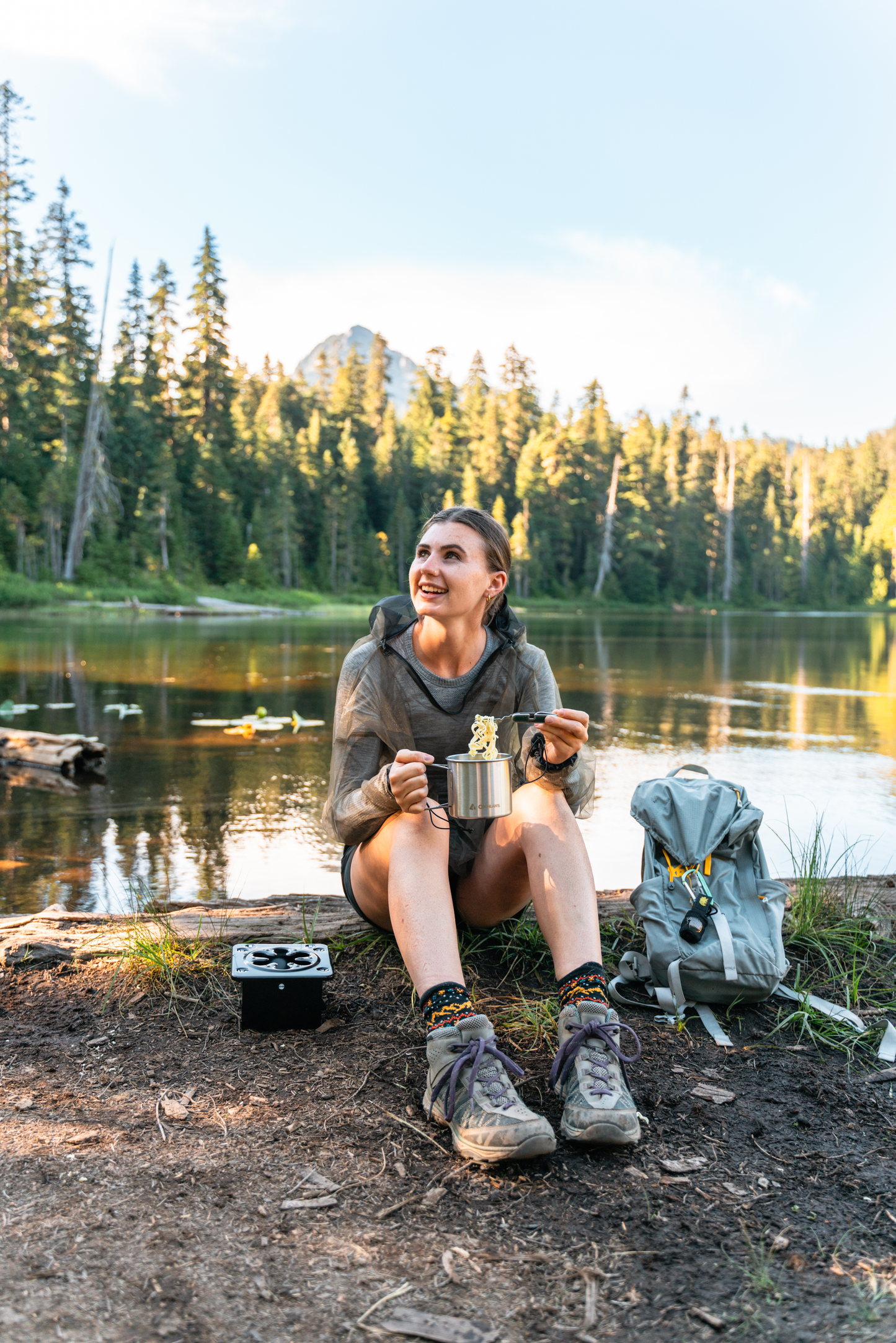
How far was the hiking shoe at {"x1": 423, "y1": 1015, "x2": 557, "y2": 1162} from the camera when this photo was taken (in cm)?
206

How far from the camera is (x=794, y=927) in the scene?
331cm

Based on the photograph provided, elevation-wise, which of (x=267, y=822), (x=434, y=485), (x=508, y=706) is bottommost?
(x=267, y=822)

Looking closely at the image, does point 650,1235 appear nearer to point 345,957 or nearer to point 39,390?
point 345,957

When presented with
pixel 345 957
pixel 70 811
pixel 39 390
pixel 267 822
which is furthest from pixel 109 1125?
pixel 39 390

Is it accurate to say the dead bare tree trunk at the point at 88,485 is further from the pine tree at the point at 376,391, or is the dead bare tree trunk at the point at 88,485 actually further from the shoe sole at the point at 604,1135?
the shoe sole at the point at 604,1135

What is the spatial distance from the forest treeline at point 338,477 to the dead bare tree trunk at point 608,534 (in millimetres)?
232

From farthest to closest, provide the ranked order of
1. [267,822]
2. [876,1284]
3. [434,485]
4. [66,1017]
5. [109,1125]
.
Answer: [434,485] → [267,822] → [66,1017] → [109,1125] → [876,1284]

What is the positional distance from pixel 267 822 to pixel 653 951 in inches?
152

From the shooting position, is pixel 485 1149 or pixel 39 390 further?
pixel 39 390

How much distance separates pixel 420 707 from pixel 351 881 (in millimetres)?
575

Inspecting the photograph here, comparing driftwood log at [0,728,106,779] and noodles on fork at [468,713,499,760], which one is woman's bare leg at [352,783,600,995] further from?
driftwood log at [0,728,106,779]

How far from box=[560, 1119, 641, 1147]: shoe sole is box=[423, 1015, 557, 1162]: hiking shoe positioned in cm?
6

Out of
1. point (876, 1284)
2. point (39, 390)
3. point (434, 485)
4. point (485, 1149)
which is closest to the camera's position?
point (876, 1284)

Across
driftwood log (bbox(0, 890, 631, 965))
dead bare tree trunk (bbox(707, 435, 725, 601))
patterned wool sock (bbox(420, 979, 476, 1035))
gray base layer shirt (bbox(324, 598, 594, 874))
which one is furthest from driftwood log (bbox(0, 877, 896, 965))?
dead bare tree trunk (bbox(707, 435, 725, 601))
